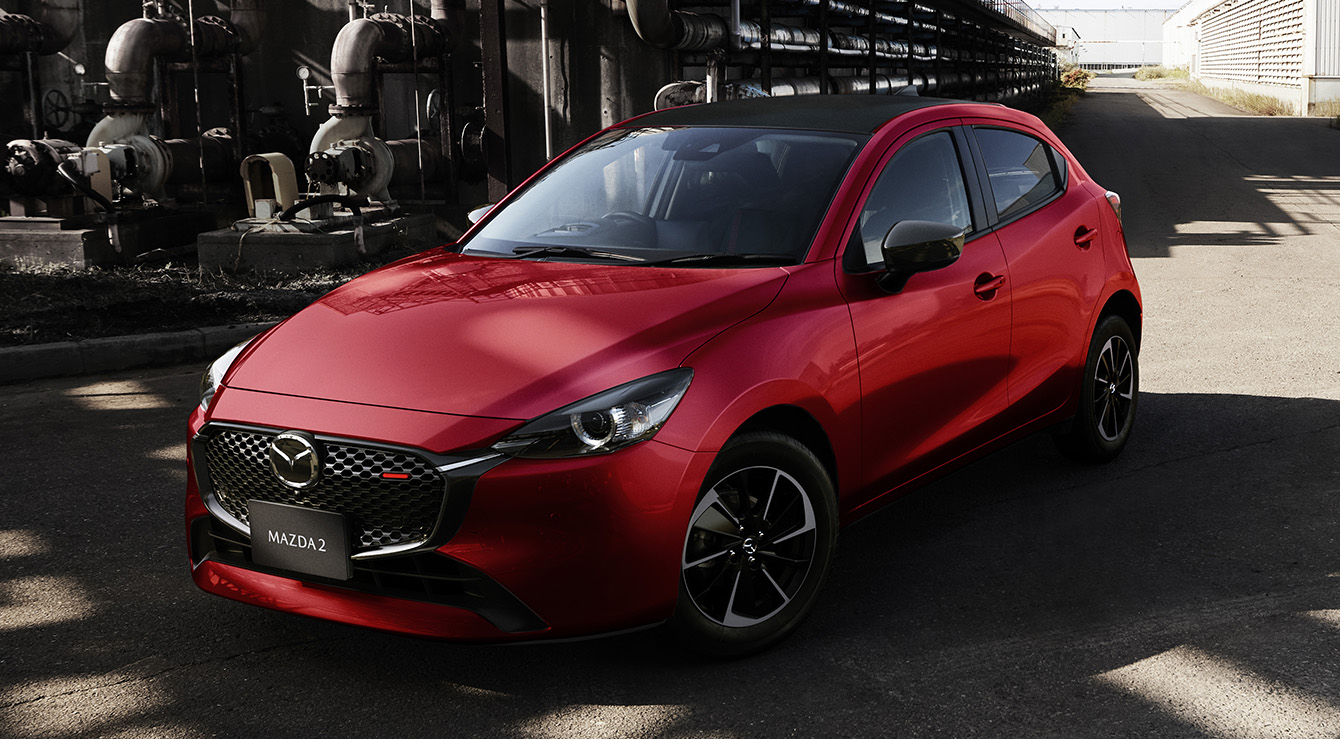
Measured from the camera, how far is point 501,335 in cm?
343

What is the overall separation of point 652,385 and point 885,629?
117 centimetres

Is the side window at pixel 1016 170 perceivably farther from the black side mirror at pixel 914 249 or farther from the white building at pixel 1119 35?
the white building at pixel 1119 35

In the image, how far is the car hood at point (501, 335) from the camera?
126 inches

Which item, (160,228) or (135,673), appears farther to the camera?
(160,228)

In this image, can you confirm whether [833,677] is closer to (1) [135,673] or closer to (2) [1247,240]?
(1) [135,673]

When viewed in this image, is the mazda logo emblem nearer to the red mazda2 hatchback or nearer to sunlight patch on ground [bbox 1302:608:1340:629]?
the red mazda2 hatchback

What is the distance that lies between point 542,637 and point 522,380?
0.65 metres

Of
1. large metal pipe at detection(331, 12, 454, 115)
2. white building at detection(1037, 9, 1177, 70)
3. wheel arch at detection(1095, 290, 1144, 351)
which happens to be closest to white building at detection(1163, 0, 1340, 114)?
large metal pipe at detection(331, 12, 454, 115)

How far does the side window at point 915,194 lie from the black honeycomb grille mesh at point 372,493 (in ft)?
5.15

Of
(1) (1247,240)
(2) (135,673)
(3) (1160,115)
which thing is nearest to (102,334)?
(2) (135,673)

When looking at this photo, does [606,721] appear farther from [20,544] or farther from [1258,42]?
[1258,42]

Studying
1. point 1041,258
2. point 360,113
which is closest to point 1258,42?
point 360,113

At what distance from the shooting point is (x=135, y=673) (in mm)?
3521

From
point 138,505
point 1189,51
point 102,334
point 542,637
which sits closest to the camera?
point 542,637
